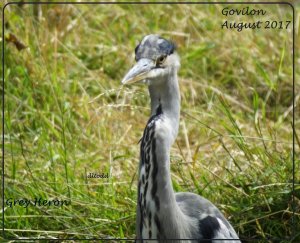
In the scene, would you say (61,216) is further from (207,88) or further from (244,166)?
(207,88)

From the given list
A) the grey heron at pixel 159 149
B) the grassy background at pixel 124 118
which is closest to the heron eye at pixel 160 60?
the grey heron at pixel 159 149

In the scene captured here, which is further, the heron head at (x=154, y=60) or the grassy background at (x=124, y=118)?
the grassy background at (x=124, y=118)

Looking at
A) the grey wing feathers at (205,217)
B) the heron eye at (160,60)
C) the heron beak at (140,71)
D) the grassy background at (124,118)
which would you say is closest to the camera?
the heron beak at (140,71)

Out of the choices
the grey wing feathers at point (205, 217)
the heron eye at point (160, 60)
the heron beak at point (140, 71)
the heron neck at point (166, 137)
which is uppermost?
the heron eye at point (160, 60)

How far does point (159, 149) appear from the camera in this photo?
251 cm

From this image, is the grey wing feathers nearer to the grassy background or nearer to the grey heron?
the grey heron

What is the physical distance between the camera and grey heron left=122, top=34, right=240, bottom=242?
2516 mm

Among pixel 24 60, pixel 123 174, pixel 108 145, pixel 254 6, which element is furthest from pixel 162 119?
pixel 254 6

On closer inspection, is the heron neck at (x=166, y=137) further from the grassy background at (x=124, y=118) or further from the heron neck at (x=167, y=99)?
the grassy background at (x=124, y=118)

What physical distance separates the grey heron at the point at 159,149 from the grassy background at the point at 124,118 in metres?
0.39

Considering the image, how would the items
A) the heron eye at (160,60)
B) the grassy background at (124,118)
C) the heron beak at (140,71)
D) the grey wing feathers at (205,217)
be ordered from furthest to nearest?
the grassy background at (124,118) → the grey wing feathers at (205,217) → the heron eye at (160,60) → the heron beak at (140,71)

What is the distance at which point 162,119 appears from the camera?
255 centimetres

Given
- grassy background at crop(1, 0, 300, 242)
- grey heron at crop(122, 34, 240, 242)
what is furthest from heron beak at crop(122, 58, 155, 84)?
grassy background at crop(1, 0, 300, 242)

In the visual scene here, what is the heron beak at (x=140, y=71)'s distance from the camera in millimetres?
2455
